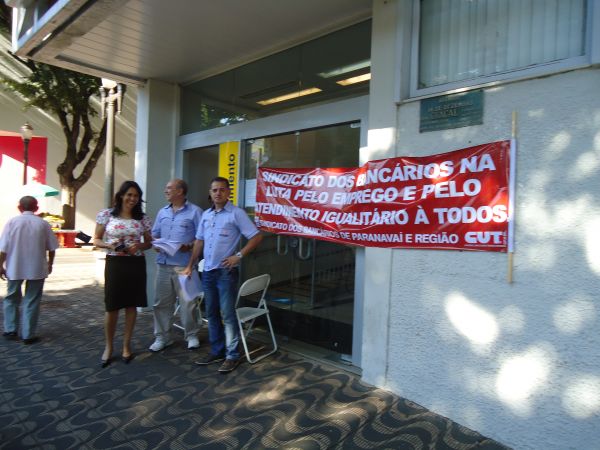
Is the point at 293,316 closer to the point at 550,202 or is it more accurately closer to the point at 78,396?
the point at 78,396

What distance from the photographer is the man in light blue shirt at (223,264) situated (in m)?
3.88

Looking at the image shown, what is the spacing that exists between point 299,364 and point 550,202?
8.56ft

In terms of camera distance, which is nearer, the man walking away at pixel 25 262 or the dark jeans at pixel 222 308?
the dark jeans at pixel 222 308

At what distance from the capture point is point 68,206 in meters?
15.2

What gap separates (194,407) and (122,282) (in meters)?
1.41

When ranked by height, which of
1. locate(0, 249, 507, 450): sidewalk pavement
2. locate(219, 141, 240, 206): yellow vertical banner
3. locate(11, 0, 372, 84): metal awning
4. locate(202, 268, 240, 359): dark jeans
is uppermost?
locate(11, 0, 372, 84): metal awning

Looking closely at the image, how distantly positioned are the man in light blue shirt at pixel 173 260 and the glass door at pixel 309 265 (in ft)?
3.02

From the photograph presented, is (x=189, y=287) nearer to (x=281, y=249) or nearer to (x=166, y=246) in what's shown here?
(x=166, y=246)

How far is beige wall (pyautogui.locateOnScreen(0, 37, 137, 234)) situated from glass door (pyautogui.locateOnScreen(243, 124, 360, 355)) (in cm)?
1421

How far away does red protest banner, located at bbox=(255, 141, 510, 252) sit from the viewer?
9.18 feet

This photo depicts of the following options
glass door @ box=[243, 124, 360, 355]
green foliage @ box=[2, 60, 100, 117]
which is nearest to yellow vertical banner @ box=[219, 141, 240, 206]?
Result: glass door @ box=[243, 124, 360, 355]

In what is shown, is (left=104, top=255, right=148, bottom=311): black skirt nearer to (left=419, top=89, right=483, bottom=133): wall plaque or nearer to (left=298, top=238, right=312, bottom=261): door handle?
(left=298, top=238, right=312, bottom=261): door handle

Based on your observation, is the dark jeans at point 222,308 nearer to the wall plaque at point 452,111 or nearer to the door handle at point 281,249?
the door handle at point 281,249

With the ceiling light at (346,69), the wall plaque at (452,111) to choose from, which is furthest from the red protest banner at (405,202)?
the ceiling light at (346,69)
